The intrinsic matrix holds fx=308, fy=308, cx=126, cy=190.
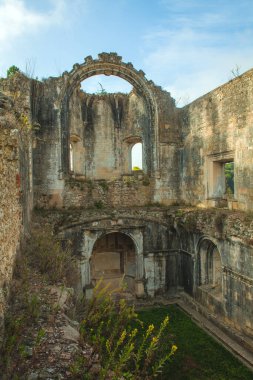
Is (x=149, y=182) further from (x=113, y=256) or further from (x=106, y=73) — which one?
(x=106, y=73)

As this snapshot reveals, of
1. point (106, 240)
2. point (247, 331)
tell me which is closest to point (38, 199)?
point (106, 240)

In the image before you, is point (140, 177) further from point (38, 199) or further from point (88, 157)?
point (38, 199)

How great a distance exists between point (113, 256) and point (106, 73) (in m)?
7.59

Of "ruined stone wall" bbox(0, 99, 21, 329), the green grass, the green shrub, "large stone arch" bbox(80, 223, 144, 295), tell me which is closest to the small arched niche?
the green grass

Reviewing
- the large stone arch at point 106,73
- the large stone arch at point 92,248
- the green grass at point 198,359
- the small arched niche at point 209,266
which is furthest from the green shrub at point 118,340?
the large stone arch at point 106,73

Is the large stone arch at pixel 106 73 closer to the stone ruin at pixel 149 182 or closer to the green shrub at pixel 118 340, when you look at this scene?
the stone ruin at pixel 149 182

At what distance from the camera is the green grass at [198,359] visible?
256 inches

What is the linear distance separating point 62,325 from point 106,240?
31.5 ft

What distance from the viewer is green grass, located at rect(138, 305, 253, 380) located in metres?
6.49

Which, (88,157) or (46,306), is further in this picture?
(88,157)

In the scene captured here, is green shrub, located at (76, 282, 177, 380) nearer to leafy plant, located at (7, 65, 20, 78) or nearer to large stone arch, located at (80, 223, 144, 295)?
large stone arch, located at (80, 223, 144, 295)

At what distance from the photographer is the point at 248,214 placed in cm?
832

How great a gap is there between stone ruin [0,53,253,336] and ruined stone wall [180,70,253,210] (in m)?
0.03

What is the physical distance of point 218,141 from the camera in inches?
395
